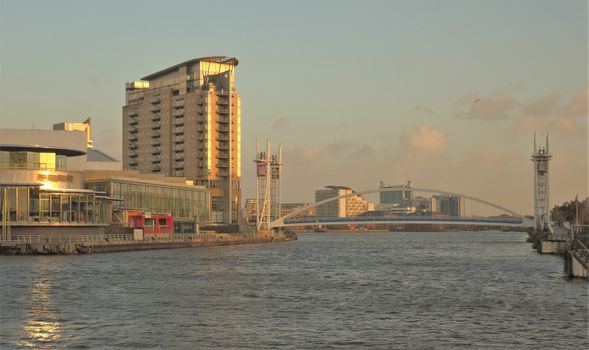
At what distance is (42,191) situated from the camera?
10538 cm

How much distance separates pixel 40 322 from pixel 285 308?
1245 cm

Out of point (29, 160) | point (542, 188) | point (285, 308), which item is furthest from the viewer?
point (542, 188)

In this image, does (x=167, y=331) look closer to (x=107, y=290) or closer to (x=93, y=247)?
(x=107, y=290)

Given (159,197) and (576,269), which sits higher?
(159,197)

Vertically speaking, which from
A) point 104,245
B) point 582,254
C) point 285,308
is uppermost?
point 582,254

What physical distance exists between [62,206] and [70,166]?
892 inches

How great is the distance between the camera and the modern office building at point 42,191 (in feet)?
339

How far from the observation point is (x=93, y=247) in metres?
99.7

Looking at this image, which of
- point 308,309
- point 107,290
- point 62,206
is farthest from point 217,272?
point 62,206

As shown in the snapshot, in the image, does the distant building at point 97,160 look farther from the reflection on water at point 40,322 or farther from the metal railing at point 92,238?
the reflection on water at point 40,322

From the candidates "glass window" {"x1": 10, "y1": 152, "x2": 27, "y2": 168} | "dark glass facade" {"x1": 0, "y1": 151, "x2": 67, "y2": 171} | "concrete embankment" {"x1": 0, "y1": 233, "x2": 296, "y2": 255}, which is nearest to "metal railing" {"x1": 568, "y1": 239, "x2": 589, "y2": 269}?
"concrete embankment" {"x1": 0, "y1": 233, "x2": 296, "y2": 255}

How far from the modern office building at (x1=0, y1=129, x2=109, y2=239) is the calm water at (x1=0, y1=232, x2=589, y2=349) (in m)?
30.9

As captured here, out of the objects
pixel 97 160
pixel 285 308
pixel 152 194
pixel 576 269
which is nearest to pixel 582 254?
pixel 576 269

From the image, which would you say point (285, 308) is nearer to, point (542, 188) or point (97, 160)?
point (97, 160)
